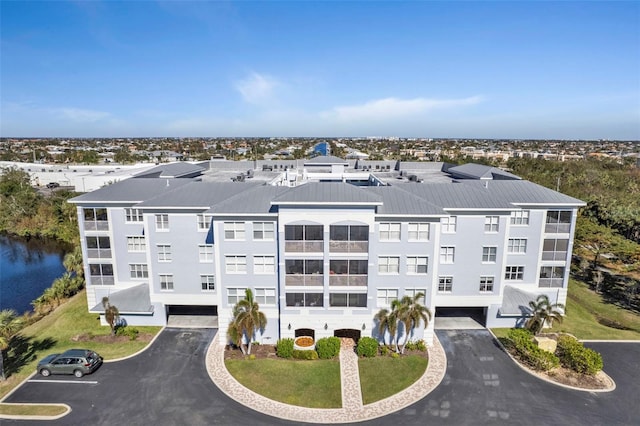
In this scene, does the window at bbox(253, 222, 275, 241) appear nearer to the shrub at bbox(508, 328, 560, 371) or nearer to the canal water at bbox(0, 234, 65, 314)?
the shrub at bbox(508, 328, 560, 371)

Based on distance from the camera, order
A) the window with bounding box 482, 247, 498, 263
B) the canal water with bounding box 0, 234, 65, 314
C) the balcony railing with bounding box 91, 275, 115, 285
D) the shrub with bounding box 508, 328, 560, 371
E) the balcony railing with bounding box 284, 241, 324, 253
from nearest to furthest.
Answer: the shrub with bounding box 508, 328, 560, 371, the balcony railing with bounding box 284, 241, 324, 253, the window with bounding box 482, 247, 498, 263, the balcony railing with bounding box 91, 275, 115, 285, the canal water with bounding box 0, 234, 65, 314

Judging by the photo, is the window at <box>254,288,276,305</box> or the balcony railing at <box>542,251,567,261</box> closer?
the window at <box>254,288,276,305</box>

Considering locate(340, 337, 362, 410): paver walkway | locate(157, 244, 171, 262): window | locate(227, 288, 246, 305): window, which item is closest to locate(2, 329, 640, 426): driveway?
locate(340, 337, 362, 410): paver walkway

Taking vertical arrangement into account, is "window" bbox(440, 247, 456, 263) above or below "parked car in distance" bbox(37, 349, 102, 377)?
above

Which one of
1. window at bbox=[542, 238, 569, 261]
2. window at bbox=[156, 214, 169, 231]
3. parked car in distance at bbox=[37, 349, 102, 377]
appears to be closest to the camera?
parked car in distance at bbox=[37, 349, 102, 377]

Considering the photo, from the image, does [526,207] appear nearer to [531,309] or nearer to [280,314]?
[531,309]

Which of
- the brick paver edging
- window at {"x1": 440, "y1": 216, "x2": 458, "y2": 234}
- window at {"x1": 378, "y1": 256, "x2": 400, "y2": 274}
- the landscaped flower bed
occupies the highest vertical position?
window at {"x1": 440, "y1": 216, "x2": 458, "y2": 234}

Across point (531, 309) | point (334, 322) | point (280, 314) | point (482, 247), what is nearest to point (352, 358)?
point (334, 322)
